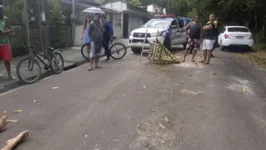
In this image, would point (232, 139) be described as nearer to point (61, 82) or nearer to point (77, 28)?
point (61, 82)

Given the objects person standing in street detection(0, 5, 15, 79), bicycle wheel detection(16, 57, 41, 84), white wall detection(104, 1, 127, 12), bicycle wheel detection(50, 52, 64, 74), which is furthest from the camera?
white wall detection(104, 1, 127, 12)

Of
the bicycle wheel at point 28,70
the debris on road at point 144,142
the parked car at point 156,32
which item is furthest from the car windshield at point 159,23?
the debris on road at point 144,142


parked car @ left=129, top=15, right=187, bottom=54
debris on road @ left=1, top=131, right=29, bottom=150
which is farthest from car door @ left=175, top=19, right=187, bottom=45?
debris on road @ left=1, top=131, right=29, bottom=150

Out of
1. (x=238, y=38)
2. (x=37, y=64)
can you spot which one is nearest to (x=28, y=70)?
(x=37, y=64)

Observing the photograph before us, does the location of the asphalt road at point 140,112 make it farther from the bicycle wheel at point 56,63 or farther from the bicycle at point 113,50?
the bicycle at point 113,50

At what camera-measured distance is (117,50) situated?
1174 cm

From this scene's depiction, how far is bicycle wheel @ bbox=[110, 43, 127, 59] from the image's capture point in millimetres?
11633

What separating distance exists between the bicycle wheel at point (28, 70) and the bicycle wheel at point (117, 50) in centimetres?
439

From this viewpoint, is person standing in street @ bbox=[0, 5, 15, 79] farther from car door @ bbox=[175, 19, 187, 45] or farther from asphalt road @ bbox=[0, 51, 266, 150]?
car door @ bbox=[175, 19, 187, 45]

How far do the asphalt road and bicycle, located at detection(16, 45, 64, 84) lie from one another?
284 mm

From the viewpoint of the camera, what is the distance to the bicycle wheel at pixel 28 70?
23.6 feet

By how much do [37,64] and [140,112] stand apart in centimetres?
397

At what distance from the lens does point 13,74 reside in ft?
26.5

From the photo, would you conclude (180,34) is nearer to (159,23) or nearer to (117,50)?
(159,23)
